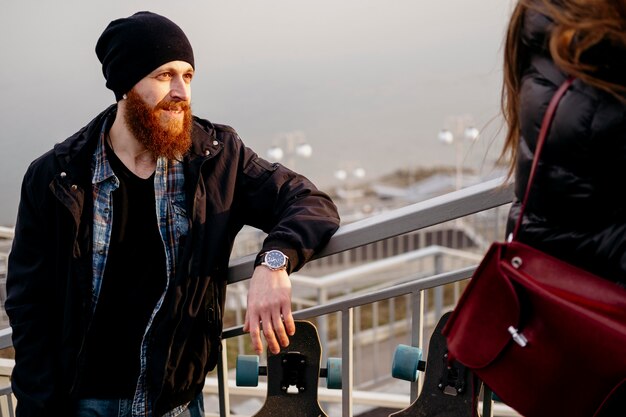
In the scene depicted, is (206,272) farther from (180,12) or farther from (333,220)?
(180,12)

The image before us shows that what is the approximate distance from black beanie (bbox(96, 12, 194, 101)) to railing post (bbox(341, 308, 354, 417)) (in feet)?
2.96

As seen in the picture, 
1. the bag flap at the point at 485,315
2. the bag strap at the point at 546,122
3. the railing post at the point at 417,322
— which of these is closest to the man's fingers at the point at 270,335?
the railing post at the point at 417,322

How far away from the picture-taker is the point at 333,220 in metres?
1.86

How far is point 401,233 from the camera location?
5.48 feet

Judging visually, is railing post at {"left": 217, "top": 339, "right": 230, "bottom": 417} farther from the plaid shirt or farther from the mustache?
the mustache

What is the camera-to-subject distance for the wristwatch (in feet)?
5.79

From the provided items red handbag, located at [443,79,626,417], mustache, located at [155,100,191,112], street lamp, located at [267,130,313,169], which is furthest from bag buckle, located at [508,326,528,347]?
street lamp, located at [267,130,313,169]

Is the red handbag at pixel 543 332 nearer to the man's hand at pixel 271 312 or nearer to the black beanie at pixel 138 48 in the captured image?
the man's hand at pixel 271 312

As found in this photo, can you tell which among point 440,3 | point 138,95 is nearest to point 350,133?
point 440,3

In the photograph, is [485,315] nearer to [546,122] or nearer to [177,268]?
[546,122]

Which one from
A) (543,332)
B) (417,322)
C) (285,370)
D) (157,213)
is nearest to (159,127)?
(157,213)

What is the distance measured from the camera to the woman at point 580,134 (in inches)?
42.1

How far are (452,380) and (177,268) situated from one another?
2.49ft

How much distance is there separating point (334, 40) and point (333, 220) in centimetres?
2173
